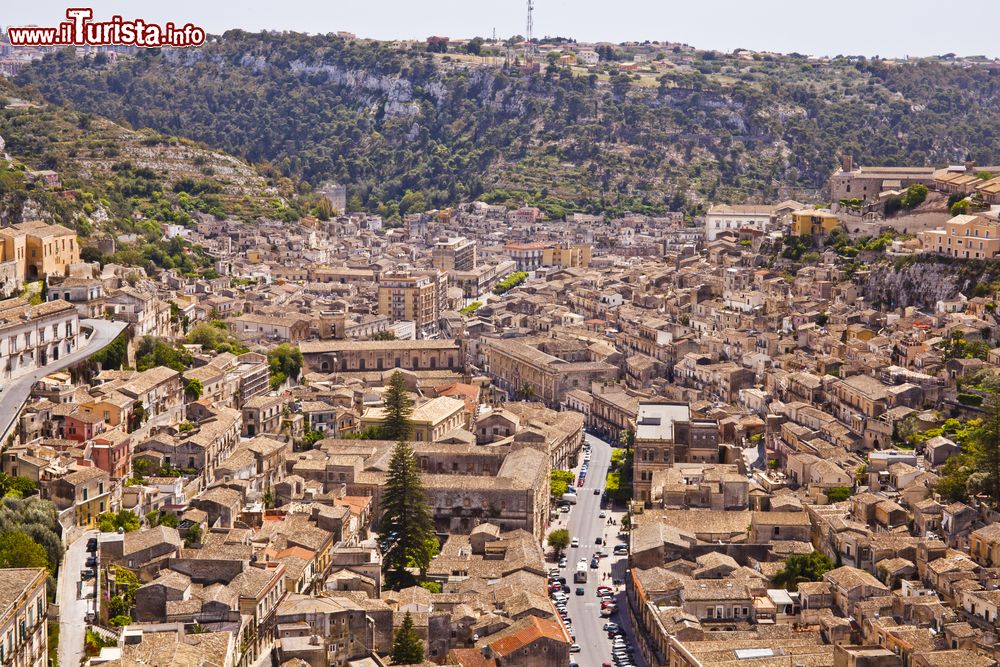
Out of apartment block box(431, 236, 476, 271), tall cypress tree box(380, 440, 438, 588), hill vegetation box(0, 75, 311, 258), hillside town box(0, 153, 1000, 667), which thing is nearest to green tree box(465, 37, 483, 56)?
hill vegetation box(0, 75, 311, 258)

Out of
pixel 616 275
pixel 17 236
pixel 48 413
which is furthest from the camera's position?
pixel 616 275

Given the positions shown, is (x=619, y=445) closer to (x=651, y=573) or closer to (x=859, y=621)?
(x=651, y=573)

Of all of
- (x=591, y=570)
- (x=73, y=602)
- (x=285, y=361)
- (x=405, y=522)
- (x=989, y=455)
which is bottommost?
(x=591, y=570)

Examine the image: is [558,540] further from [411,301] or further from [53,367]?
[411,301]

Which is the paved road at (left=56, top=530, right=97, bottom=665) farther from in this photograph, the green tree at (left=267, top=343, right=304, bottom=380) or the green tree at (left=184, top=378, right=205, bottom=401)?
the green tree at (left=267, top=343, right=304, bottom=380)

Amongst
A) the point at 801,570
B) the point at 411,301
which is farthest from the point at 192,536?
the point at 411,301

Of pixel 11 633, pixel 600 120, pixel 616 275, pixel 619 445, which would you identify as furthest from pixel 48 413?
pixel 600 120
